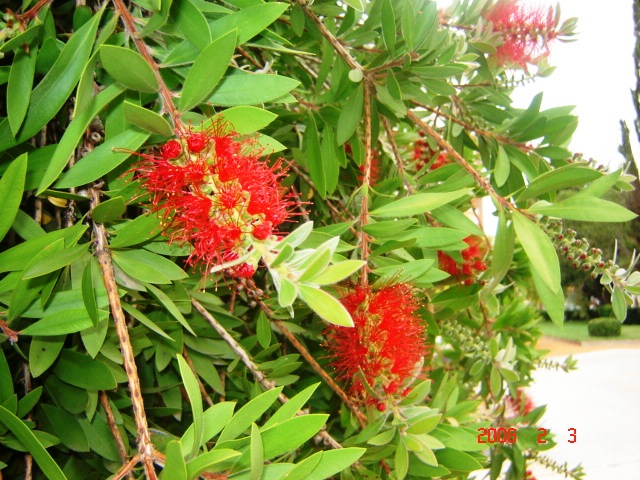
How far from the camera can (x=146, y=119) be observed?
32cm

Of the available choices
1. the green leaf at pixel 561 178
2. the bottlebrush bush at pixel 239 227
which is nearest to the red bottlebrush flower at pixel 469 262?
the bottlebrush bush at pixel 239 227

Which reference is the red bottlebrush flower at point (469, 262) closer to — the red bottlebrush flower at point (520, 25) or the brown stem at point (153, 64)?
the red bottlebrush flower at point (520, 25)

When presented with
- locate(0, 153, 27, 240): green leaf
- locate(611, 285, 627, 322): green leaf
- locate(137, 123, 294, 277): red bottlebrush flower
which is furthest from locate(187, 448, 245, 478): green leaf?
locate(611, 285, 627, 322): green leaf

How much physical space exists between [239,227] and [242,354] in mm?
237

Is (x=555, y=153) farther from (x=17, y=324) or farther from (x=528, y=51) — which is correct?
(x=17, y=324)

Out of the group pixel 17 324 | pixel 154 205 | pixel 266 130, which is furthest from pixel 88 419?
pixel 266 130

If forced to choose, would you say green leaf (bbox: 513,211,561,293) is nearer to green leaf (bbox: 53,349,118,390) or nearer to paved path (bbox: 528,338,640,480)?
green leaf (bbox: 53,349,118,390)

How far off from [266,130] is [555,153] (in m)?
0.34

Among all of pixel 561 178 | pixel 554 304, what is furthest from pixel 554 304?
pixel 561 178

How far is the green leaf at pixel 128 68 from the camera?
0.32 m

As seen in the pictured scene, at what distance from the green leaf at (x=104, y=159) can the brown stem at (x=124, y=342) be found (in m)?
0.03

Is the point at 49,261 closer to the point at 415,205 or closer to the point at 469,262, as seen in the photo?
the point at 415,205

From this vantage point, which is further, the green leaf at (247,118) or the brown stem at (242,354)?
the brown stem at (242,354)

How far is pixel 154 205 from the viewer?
1.30 ft
